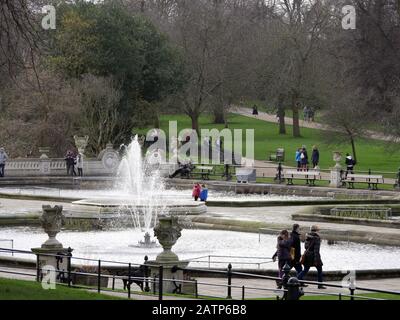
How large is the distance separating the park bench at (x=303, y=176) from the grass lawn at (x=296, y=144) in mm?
4941

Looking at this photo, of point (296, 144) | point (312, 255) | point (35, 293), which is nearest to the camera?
point (35, 293)

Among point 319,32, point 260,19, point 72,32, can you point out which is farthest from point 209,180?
point 260,19

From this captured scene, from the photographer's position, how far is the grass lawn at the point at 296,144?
63994mm

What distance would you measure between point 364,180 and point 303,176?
10.3 ft

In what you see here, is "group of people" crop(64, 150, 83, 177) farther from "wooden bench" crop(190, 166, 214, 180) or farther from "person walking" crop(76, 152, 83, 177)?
"wooden bench" crop(190, 166, 214, 180)

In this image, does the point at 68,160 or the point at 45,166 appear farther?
the point at 45,166

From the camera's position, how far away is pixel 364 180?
52156 mm

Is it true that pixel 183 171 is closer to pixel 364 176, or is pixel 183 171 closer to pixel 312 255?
pixel 364 176

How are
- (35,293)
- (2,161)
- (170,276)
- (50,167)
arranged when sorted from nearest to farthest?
(35,293), (170,276), (2,161), (50,167)

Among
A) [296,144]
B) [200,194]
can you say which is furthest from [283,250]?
[296,144]

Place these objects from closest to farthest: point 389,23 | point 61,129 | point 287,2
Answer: point 389,23, point 61,129, point 287,2

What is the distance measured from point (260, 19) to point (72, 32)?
145 ft
